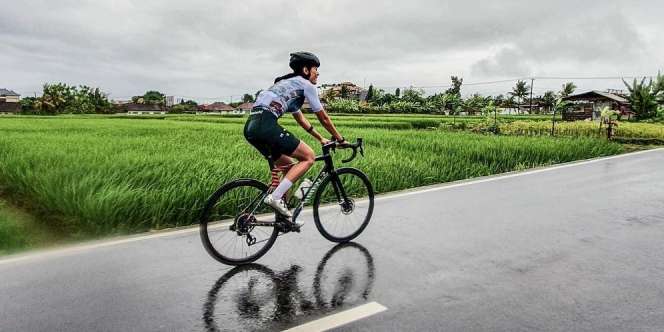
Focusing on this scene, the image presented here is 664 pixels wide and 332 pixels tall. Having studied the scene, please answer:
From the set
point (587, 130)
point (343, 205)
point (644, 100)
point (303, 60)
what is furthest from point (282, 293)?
point (644, 100)

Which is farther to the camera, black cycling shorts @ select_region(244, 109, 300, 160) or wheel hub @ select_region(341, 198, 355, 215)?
wheel hub @ select_region(341, 198, 355, 215)

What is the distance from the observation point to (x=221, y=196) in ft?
13.8

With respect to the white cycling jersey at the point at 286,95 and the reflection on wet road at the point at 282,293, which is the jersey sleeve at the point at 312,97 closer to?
the white cycling jersey at the point at 286,95

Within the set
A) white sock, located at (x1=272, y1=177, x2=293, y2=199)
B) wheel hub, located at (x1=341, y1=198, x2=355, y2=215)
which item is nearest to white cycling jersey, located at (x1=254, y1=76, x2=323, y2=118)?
white sock, located at (x1=272, y1=177, x2=293, y2=199)

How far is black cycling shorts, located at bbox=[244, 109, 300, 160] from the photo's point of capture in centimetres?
418

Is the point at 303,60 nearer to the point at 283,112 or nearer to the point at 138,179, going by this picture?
the point at 283,112

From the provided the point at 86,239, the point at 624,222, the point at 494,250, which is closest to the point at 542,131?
the point at 624,222

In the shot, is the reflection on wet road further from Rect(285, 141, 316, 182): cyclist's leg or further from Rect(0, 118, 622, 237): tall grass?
Rect(0, 118, 622, 237): tall grass

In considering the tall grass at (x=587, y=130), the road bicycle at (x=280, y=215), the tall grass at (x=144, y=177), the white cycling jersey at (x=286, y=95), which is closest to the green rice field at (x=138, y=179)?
the tall grass at (x=144, y=177)

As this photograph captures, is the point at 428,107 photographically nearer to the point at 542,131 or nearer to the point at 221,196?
the point at 542,131

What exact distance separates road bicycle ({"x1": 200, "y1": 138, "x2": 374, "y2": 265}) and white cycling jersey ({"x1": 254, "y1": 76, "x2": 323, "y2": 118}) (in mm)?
498

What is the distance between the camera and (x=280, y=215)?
175 inches

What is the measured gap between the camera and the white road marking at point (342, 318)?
9.85 feet

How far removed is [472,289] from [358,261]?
1.10 meters
